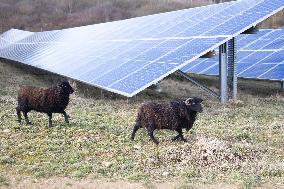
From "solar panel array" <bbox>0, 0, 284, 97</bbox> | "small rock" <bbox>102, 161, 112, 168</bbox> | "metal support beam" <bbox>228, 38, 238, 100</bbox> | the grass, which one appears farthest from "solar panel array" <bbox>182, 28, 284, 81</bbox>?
"small rock" <bbox>102, 161, 112, 168</bbox>

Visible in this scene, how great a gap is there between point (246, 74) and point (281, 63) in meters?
1.77

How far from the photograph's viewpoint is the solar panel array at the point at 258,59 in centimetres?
2289

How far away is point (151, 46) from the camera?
63.4 ft

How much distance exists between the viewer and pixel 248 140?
36.0ft

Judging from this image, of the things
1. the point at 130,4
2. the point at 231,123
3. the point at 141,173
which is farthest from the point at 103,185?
the point at 130,4

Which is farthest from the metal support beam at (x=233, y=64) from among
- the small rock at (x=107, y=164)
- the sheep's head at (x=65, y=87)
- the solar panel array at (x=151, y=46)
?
the small rock at (x=107, y=164)

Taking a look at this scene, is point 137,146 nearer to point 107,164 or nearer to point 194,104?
point 107,164

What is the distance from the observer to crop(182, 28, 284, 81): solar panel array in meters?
22.9

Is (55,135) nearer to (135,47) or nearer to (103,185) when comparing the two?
(103,185)

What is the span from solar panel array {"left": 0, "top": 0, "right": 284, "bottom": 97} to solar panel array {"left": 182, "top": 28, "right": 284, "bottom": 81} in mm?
3744

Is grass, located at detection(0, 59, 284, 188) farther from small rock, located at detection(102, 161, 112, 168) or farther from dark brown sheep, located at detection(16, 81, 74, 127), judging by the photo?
dark brown sheep, located at detection(16, 81, 74, 127)

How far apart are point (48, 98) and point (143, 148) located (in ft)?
11.9

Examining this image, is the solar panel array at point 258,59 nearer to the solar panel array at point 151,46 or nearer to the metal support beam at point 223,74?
the solar panel array at point 151,46

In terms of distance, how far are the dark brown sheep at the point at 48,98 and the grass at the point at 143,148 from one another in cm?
50
